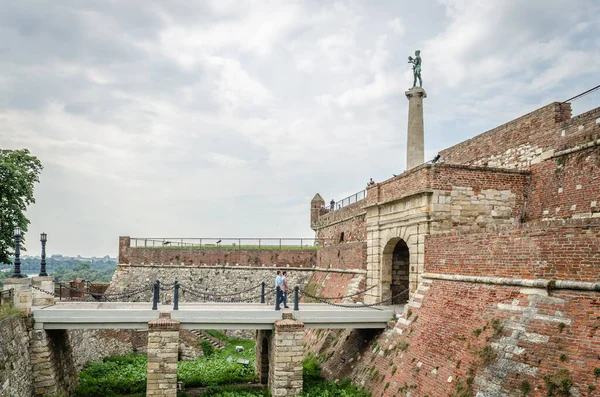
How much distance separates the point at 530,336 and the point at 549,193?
21.1 feet

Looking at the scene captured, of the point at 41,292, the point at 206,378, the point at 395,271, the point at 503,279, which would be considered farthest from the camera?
the point at 206,378

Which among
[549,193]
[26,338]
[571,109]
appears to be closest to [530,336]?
[549,193]

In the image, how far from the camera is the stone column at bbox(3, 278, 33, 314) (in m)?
14.4

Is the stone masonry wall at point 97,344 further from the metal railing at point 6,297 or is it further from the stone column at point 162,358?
the stone column at point 162,358

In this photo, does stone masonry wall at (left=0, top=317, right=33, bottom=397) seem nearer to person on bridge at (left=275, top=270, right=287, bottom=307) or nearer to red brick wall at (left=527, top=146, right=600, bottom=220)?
person on bridge at (left=275, top=270, right=287, bottom=307)

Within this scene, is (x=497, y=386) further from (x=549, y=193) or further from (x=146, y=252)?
(x=146, y=252)

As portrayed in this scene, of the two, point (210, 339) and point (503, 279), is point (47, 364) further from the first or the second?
point (503, 279)

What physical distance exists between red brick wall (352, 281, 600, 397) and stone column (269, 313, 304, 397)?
1830 mm

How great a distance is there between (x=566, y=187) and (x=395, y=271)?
639 cm

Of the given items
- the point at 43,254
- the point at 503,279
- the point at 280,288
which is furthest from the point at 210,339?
the point at 503,279

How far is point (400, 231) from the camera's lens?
15648mm

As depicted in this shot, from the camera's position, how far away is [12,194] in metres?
20.5

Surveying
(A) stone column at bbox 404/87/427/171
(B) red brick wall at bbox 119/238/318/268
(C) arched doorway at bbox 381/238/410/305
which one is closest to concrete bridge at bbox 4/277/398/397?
(C) arched doorway at bbox 381/238/410/305

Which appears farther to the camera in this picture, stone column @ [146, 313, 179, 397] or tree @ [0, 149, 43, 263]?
tree @ [0, 149, 43, 263]
